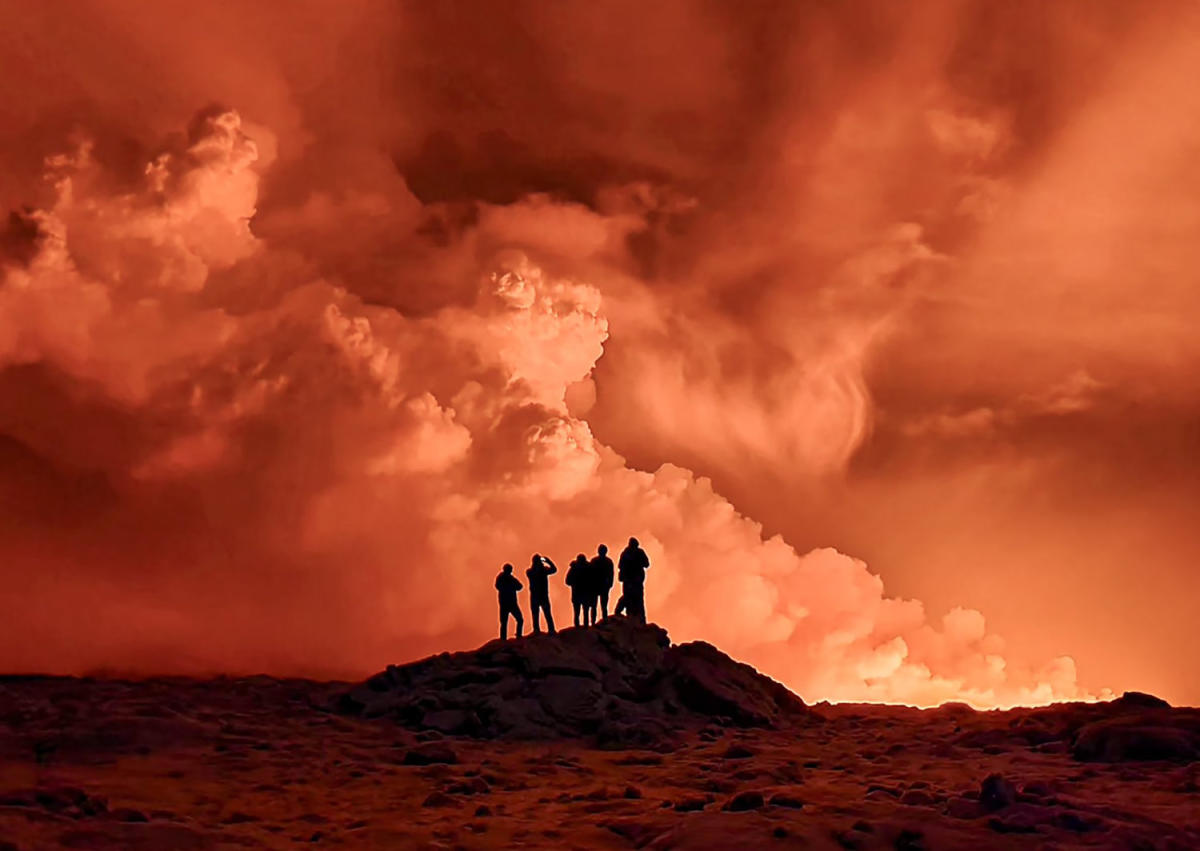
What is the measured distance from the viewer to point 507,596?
26.3 metres

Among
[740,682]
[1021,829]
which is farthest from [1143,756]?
[740,682]

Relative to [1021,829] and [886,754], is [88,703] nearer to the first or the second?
[886,754]

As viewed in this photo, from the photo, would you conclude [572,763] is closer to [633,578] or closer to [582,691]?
[582,691]

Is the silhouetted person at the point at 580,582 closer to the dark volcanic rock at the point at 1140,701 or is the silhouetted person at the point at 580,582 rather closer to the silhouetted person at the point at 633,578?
the silhouetted person at the point at 633,578

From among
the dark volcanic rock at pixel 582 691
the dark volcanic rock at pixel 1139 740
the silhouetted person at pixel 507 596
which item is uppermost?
the silhouetted person at pixel 507 596

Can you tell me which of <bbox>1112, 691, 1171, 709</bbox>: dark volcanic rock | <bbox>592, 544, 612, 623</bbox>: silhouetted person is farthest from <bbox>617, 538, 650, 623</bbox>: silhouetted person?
<bbox>1112, 691, 1171, 709</bbox>: dark volcanic rock

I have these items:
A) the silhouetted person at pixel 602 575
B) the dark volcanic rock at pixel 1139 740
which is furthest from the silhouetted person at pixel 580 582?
the dark volcanic rock at pixel 1139 740

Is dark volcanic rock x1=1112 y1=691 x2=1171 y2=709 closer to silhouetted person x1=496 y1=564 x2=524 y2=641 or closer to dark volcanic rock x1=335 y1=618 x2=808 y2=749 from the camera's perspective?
dark volcanic rock x1=335 y1=618 x2=808 y2=749

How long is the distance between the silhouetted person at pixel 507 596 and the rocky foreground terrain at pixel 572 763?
2501mm

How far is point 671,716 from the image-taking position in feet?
71.1

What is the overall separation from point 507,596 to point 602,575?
2.79 meters

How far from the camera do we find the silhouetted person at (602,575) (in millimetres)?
26016

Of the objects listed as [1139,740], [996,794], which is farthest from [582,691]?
[996,794]

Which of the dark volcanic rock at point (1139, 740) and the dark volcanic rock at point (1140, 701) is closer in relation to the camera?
the dark volcanic rock at point (1139, 740)
